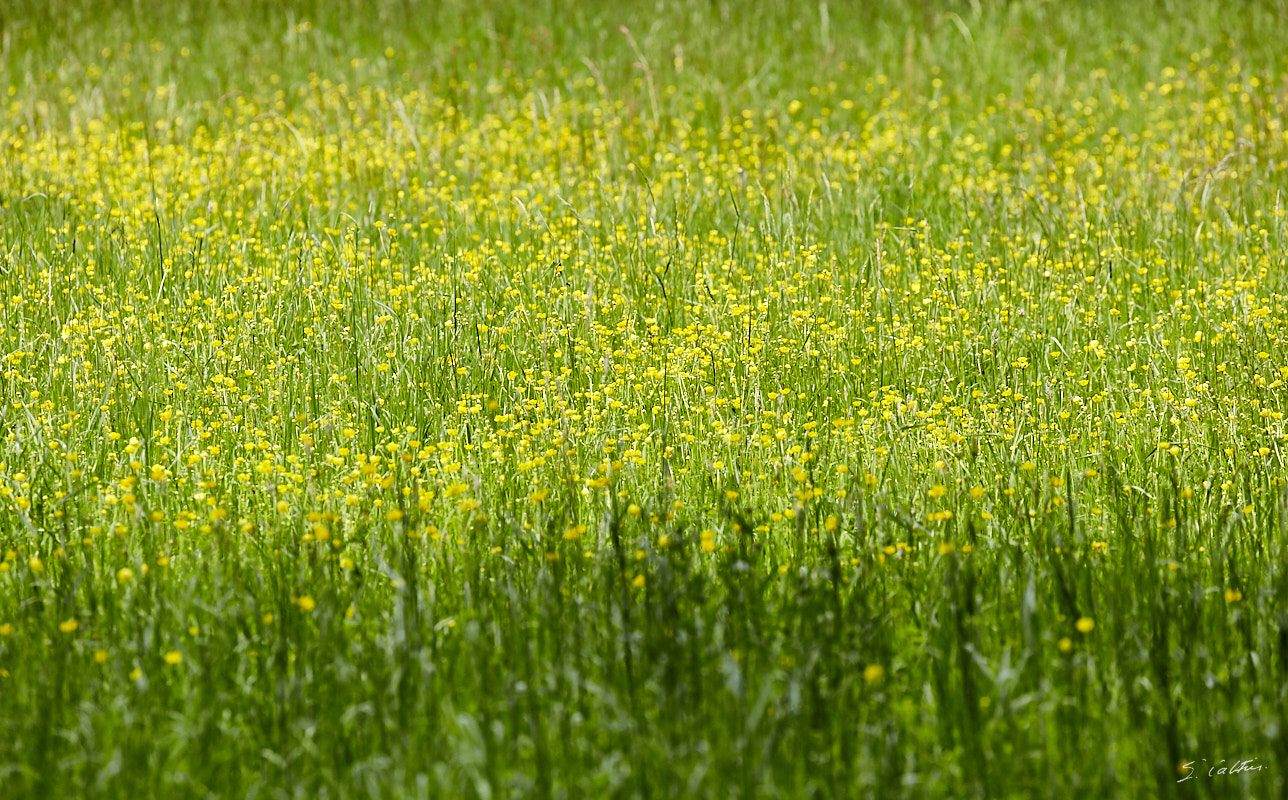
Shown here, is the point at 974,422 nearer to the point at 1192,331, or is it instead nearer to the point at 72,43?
the point at 1192,331

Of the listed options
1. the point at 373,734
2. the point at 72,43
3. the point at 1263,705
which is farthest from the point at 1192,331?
the point at 72,43

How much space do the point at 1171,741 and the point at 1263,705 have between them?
307mm

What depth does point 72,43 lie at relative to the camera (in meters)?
10.2

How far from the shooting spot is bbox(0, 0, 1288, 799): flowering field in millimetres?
2346

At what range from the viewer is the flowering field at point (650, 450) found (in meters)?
2.35

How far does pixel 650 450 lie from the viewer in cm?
381
